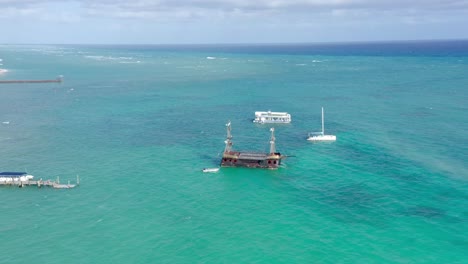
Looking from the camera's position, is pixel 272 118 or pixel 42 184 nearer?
pixel 42 184

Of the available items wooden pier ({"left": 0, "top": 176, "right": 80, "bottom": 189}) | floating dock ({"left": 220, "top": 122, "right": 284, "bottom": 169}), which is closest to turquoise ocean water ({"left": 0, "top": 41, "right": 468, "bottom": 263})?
wooden pier ({"left": 0, "top": 176, "right": 80, "bottom": 189})

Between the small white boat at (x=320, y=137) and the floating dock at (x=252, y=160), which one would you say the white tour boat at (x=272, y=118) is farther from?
the floating dock at (x=252, y=160)

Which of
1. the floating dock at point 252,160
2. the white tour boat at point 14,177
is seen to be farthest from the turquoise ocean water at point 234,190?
the white tour boat at point 14,177

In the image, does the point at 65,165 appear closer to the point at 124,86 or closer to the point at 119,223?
the point at 119,223

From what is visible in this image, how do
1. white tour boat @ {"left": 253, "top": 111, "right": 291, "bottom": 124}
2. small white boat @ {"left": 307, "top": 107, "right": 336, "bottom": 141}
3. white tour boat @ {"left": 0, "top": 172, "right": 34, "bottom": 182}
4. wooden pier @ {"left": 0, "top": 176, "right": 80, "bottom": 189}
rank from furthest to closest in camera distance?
1. white tour boat @ {"left": 253, "top": 111, "right": 291, "bottom": 124}
2. small white boat @ {"left": 307, "top": 107, "right": 336, "bottom": 141}
3. white tour boat @ {"left": 0, "top": 172, "right": 34, "bottom": 182}
4. wooden pier @ {"left": 0, "top": 176, "right": 80, "bottom": 189}

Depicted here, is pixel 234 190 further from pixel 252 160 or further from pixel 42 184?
pixel 42 184

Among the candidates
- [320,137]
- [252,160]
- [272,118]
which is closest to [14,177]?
[252,160]

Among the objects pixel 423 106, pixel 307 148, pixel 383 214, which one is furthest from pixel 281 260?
pixel 423 106

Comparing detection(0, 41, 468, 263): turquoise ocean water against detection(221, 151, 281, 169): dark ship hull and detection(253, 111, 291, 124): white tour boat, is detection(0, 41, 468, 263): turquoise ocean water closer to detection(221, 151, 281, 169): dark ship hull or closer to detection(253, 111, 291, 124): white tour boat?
detection(221, 151, 281, 169): dark ship hull
